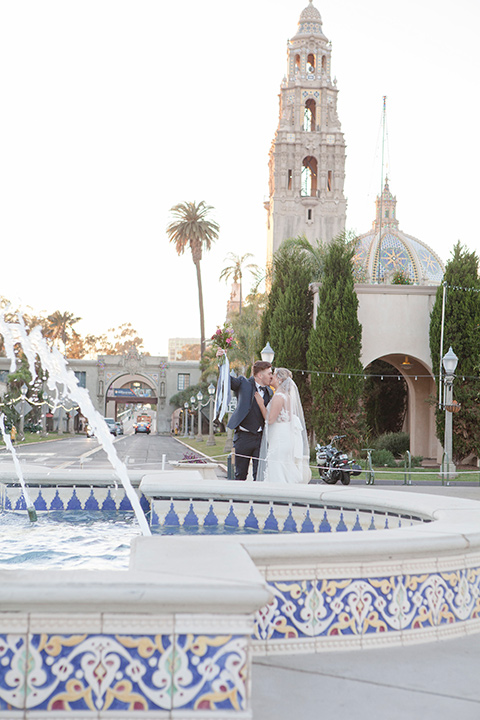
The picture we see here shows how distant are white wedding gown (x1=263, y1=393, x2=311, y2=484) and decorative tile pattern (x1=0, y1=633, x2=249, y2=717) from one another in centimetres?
639

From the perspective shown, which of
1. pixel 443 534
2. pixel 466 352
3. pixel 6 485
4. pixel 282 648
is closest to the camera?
pixel 282 648

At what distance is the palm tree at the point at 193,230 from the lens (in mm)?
66750

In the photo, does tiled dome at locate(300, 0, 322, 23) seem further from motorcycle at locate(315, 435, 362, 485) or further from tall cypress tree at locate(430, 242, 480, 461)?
motorcycle at locate(315, 435, 362, 485)

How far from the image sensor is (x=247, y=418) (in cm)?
941

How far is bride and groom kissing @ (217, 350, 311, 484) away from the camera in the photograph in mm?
9234

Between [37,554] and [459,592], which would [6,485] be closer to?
[37,554]

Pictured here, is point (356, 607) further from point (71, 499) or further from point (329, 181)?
point (329, 181)

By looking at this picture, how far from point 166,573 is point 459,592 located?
6.46ft

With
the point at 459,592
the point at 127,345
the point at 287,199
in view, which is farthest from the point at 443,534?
the point at 127,345

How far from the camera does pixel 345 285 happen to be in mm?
29312

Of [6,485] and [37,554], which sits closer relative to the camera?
[37,554]

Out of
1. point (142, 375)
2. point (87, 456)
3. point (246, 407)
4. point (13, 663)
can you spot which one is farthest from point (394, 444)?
point (142, 375)

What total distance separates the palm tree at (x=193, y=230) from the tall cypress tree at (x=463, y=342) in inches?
1514

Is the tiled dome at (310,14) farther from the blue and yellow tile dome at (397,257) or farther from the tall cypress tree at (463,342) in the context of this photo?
the tall cypress tree at (463,342)
